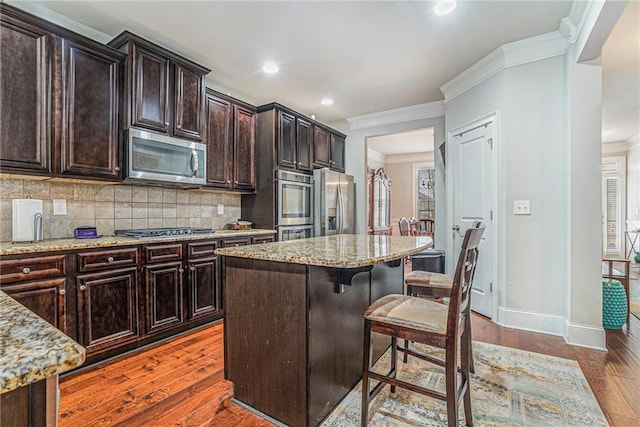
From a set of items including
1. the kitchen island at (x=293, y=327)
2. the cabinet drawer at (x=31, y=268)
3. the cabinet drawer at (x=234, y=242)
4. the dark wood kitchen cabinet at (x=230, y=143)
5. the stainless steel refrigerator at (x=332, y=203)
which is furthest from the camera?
the stainless steel refrigerator at (x=332, y=203)

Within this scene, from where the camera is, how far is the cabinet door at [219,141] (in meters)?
3.34

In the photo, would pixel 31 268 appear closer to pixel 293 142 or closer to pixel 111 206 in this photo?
pixel 111 206

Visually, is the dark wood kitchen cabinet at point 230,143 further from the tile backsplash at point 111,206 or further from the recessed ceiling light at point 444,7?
the recessed ceiling light at point 444,7

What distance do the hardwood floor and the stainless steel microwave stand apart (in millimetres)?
1411

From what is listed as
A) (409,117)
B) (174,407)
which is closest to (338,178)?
(409,117)

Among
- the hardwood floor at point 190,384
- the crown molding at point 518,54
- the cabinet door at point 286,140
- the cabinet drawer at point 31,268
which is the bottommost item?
the hardwood floor at point 190,384

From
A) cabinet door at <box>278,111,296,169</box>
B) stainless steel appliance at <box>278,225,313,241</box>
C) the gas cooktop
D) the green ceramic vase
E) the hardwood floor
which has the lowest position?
the hardwood floor

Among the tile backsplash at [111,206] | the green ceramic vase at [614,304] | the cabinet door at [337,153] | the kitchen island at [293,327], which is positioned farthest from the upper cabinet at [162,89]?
the green ceramic vase at [614,304]

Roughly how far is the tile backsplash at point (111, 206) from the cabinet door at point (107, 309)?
630 mm

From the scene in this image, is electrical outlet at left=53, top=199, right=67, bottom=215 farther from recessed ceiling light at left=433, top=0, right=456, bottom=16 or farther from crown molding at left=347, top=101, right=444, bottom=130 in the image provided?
crown molding at left=347, top=101, right=444, bottom=130

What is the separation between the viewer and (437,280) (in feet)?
7.06

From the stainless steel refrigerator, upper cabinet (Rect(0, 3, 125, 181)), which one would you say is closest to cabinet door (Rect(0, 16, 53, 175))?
upper cabinet (Rect(0, 3, 125, 181))

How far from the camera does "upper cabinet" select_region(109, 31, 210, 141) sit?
8.41ft

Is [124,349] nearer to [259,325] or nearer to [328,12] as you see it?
[259,325]
